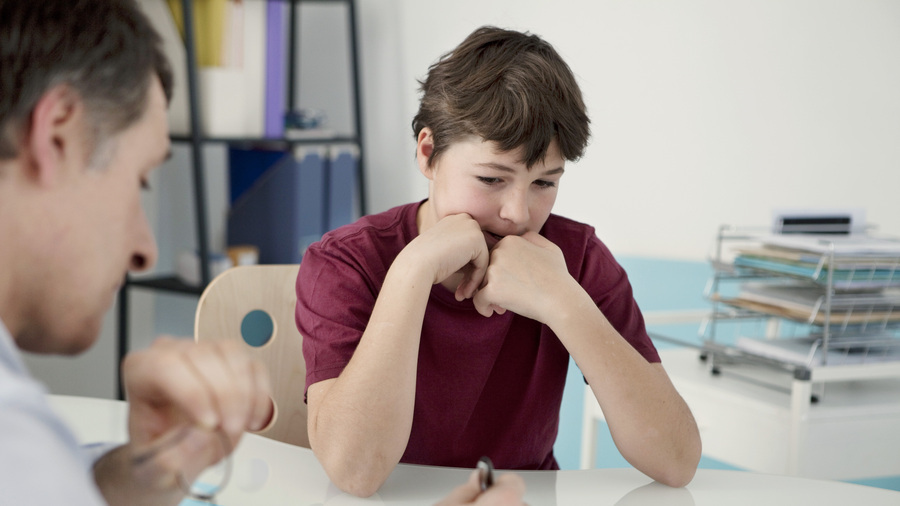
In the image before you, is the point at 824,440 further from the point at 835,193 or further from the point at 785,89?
the point at 785,89

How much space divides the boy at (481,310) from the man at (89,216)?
0.35 metres

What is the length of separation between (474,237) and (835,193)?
1.35 meters

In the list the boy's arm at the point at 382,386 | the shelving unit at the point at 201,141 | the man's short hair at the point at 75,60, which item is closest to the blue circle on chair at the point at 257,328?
the boy's arm at the point at 382,386

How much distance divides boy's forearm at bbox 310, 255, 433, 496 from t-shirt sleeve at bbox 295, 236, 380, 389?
43 millimetres

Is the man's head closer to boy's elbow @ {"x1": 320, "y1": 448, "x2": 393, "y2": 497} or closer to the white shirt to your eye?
the white shirt

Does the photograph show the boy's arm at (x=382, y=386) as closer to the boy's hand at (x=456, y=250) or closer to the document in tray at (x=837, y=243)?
the boy's hand at (x=456, y=250)

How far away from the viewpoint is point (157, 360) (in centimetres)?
48

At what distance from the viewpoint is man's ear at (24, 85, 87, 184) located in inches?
15.6

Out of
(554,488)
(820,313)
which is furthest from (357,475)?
(820,313)

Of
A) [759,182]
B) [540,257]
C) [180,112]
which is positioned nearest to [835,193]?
[759,182]

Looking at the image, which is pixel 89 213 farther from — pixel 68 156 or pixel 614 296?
pixel 614 296

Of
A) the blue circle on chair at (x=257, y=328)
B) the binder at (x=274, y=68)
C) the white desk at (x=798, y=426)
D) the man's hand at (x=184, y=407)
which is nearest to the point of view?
the man's hand at (x=184, y=407)

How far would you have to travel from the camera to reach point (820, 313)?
1.37m

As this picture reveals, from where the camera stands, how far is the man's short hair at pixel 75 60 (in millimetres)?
395
